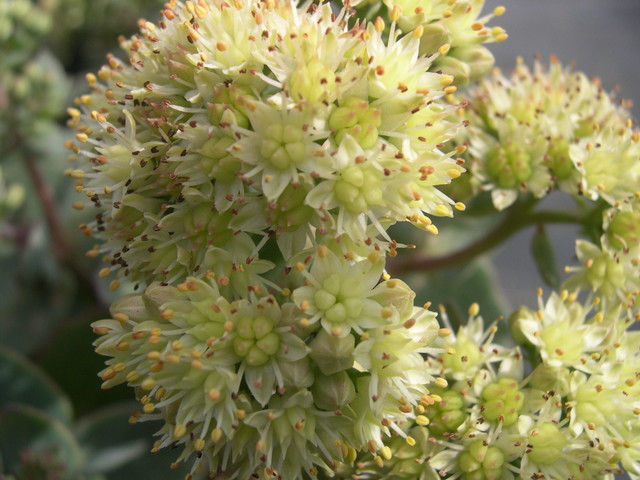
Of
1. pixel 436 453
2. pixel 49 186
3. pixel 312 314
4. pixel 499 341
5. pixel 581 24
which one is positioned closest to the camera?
pixel 312 314

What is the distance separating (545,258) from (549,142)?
219 millimetres

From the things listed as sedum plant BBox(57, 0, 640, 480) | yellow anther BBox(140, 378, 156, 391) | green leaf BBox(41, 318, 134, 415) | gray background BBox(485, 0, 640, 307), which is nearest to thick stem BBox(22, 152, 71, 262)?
green leaf BBox(41, 318, 134, 415)

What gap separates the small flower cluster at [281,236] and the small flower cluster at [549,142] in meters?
0.26

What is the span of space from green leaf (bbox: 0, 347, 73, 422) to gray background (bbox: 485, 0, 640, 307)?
1337mm

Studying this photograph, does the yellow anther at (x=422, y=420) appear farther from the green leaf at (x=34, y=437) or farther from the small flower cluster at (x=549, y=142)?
the green leaf at (x=34, y=437)

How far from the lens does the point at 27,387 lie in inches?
55.2

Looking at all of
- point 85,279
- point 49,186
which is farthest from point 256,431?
point 49,186

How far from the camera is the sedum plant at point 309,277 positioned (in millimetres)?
874

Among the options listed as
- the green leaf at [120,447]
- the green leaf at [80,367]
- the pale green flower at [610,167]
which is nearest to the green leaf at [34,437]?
the green leaf at [120,447]

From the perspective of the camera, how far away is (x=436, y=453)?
98 centimetres

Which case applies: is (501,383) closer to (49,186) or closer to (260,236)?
(260,236)

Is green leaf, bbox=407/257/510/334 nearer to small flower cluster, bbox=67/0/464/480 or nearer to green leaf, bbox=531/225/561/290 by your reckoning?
green leaf, bbox=531/225/561/290

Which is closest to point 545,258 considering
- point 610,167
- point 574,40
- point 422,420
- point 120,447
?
point 610,167

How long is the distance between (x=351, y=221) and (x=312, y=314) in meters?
0.12
